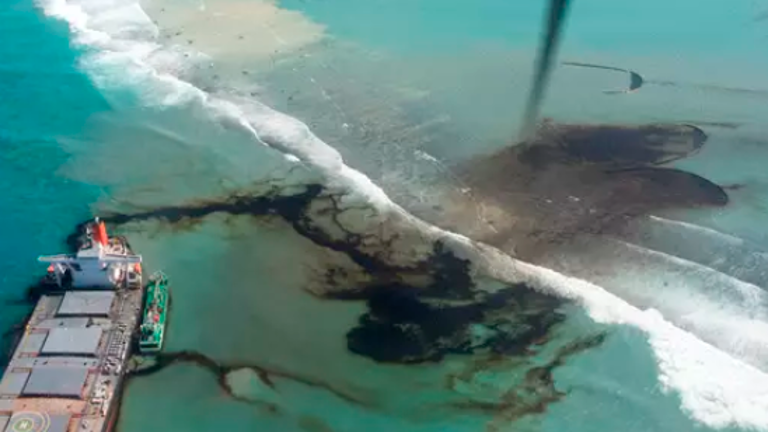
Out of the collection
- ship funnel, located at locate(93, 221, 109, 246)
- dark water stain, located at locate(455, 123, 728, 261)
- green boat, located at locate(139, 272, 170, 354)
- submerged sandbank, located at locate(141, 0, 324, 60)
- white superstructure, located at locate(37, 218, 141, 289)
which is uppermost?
submerged sandbank, located at locate(141, 0, 324, 60)

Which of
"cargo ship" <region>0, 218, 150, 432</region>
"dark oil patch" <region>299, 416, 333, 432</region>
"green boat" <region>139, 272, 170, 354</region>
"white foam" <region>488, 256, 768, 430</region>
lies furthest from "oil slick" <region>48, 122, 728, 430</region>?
"cargo ship" <region>0, 218, 150, 432</region>

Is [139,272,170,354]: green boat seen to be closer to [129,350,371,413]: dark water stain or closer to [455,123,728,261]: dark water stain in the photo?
[129,350,371,413]: dark water stain

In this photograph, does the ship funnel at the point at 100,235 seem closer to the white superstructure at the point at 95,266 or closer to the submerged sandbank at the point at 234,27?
the white superstructure at the point at 95,266

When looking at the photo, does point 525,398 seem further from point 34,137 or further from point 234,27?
point 234,27

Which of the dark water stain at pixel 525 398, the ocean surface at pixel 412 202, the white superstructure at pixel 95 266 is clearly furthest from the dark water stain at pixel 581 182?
the white superstructure at pixel 95 266

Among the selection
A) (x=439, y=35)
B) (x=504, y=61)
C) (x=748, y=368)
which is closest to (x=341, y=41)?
(x=439, y=35)

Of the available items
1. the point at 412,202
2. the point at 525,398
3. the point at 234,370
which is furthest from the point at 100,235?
the point at 525,398

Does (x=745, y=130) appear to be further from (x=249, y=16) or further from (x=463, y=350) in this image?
(x=249, y=16)
